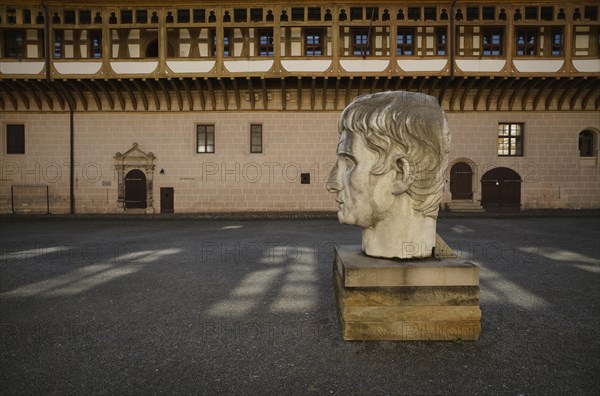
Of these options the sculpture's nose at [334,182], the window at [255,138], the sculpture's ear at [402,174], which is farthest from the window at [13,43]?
the sculpture's ear at [402,174]

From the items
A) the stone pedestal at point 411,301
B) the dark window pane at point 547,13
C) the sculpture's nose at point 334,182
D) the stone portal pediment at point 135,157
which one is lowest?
the stone pedestal at point 411,301

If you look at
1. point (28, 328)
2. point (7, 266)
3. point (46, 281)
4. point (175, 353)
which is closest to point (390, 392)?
point (175, 353)

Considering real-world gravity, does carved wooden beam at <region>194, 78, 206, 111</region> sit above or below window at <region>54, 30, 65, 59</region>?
below

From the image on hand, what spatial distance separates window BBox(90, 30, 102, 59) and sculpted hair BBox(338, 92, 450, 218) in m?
16.5

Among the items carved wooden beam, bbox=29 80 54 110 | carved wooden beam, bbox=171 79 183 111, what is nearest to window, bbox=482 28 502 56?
carved wooden beam, bbox=171 79 183 111

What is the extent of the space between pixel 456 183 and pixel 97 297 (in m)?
15.0

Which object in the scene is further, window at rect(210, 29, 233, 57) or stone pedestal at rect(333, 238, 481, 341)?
window at rect(210, 29, 233, 57)

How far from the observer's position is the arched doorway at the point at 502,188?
1521 centimetres

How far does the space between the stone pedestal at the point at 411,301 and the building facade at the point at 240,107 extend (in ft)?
40.9

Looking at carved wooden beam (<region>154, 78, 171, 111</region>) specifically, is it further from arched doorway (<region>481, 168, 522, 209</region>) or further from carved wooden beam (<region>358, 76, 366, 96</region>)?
arched doorway (<region>481, 168, 522, 209</region>)

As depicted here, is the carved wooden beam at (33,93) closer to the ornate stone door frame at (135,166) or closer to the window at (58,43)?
the window at (58,43)

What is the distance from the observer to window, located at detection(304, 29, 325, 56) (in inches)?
585

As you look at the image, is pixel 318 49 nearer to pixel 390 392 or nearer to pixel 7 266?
pixel 7 266

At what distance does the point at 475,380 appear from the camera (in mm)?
2201
